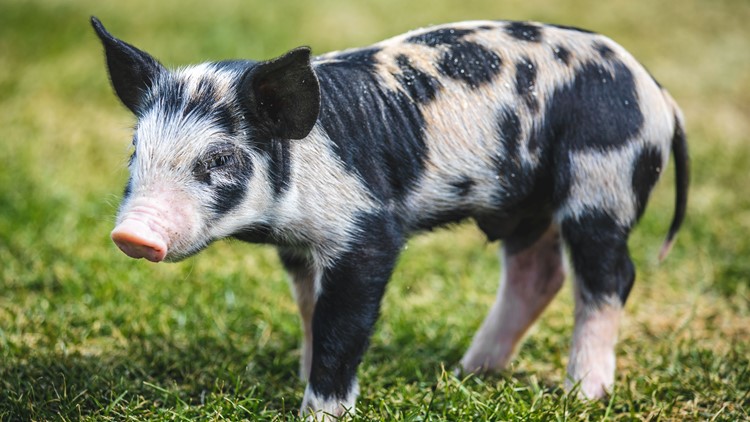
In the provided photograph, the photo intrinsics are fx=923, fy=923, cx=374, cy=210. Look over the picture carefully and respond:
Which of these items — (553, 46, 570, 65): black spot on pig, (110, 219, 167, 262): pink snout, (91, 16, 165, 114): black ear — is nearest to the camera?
(110, 219, 167, 262): pink snout

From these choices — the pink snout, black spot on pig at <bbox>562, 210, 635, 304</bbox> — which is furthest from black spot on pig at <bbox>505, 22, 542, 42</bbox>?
the pink snout

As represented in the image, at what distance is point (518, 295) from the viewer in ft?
14.0

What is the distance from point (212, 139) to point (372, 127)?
0.62 meters

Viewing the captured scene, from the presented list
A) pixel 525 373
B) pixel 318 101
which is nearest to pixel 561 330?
pixel 525 373

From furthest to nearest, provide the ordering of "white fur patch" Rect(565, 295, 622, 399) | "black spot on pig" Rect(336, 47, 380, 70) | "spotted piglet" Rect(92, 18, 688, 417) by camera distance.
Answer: "white fur patch" Rect(565, 295, 622, 399)
"black spot on pig" Rect(336, 47, 380, 70)
"spotted piglet" Rect(92, 18, 688, 417)

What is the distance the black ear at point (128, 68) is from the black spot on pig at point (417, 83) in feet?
2.98

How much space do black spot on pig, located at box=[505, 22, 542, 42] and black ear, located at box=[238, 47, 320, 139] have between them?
1039 mm

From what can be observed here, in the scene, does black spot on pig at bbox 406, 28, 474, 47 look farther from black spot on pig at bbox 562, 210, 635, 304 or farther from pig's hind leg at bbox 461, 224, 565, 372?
pig's hind leg at bbox 461, 224, 565, 372

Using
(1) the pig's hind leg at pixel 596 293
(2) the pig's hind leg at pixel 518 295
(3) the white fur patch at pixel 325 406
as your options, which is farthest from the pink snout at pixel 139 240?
(2) the pig's hind leg at pixel 518 295

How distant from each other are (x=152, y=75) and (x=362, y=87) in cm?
78

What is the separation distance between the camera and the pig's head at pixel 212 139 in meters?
3.08

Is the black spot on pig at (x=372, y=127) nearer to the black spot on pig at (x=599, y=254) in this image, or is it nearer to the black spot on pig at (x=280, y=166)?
the black spot on pig at (x=280, y=166)

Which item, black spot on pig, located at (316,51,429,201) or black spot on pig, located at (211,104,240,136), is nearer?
black spot on pig, located at (211,104,240,136)

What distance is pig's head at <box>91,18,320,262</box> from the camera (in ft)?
10.1
